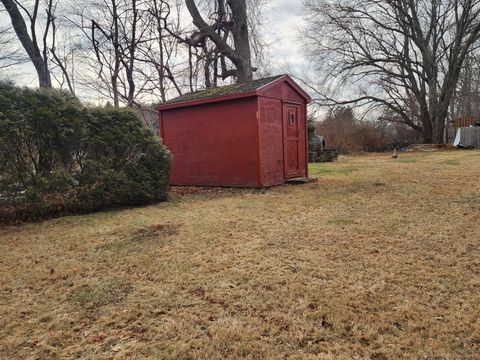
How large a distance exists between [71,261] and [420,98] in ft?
79.2

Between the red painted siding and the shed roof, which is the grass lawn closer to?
the red painted siding

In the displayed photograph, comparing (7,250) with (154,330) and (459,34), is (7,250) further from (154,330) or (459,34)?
(459,34)

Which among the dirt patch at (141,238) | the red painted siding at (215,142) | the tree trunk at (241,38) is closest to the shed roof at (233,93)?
the red painted siding at (215,142)

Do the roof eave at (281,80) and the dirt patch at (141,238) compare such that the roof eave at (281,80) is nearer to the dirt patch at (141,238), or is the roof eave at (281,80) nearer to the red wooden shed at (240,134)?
the red wooden shed at (240,134)

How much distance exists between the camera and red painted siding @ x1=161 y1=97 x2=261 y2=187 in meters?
7.52

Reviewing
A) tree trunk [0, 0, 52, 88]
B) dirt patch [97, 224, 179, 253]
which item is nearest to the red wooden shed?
dirt patch [97, 224, 179, 253]

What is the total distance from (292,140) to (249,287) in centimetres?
632

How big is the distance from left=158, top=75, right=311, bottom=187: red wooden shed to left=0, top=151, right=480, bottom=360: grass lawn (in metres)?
2.98

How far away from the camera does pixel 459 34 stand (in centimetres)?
1939

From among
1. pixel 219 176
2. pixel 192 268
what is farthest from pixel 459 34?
pixel 192 268

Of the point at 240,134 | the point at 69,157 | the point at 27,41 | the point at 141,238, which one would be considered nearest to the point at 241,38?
→ the point at 27,41

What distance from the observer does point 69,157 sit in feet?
18.7

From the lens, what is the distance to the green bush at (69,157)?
511cm

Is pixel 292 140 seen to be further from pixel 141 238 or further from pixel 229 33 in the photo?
pixel 229 33
